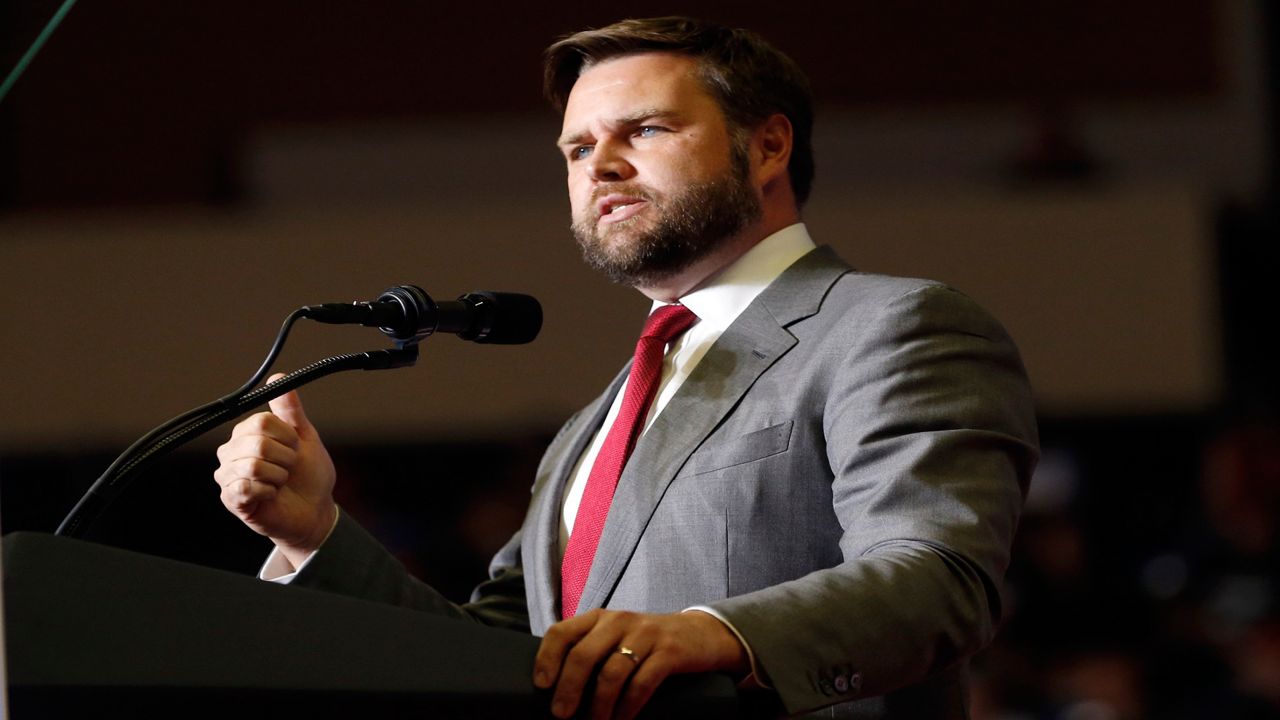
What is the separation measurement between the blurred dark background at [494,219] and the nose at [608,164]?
9.72 ft

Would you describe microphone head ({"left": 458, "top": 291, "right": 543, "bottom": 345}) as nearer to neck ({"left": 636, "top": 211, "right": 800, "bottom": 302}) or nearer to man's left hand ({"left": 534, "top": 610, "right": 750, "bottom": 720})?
neck ({"left": 636, "top": 211, "right": 800, "bottom": 302})

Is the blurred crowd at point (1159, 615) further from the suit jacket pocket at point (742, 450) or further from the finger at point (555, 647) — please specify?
the finger at point (555, 647)

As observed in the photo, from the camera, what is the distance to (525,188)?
5.62 metres

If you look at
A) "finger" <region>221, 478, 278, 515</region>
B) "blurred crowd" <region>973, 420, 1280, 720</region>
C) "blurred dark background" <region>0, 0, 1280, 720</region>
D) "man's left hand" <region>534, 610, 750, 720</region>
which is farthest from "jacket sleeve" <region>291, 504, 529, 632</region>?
"blurred dark background" <region>0, 0, 1280, 720</region>

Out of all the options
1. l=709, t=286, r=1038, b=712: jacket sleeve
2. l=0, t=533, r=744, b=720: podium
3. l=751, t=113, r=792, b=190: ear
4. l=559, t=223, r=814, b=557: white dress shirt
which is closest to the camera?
l=0, t=533, r=744, b=720: podium

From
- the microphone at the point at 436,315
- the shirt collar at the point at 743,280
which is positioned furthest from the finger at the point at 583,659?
the shirt collar at the point at 743,280

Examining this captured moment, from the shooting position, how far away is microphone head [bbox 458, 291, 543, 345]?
51.9 inches

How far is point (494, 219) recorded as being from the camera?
17.5 ft

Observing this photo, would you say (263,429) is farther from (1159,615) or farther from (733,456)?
(1159,615)

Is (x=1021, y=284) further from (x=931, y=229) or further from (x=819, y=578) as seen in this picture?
(x=819, y=578)

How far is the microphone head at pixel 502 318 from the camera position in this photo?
132cm

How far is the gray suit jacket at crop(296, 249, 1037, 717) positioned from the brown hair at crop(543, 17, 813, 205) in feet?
0.70

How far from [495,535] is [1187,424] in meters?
2.42

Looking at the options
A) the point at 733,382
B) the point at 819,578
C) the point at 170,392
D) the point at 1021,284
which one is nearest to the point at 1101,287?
the point at 1021,284
